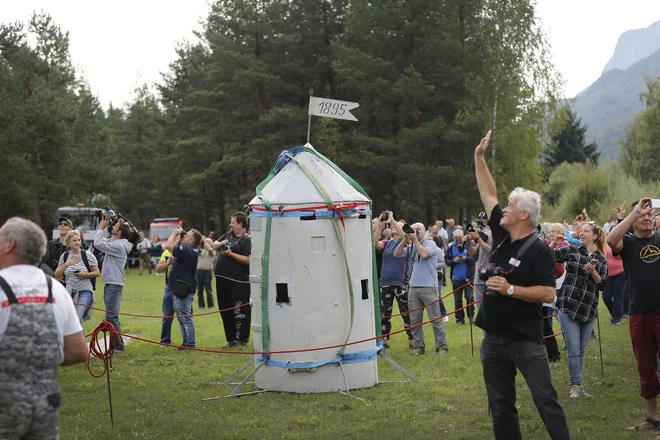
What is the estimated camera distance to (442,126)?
3466 centimetres

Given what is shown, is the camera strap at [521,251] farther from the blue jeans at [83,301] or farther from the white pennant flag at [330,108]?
the blue jeans at [83,301]

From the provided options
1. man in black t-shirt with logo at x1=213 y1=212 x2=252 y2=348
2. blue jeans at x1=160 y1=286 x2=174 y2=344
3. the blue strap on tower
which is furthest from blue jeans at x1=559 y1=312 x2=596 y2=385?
blue jeans at x1=160 y1=286 x2=174 y2=344

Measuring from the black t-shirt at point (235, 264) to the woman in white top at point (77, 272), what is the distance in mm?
2188

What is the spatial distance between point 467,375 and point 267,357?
2753 millimetres

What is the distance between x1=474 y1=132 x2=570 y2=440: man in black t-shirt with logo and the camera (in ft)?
18.2

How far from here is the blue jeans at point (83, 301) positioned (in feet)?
37.0

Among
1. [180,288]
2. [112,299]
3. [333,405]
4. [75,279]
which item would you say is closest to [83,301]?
[75,279]

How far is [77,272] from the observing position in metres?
11.3

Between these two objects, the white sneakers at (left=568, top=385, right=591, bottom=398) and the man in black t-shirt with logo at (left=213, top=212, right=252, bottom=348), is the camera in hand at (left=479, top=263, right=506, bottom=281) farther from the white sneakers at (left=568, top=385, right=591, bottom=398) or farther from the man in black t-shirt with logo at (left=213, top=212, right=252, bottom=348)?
the man in black t-shirt with logo at (left=213, top=212, right=252, bottom=348)

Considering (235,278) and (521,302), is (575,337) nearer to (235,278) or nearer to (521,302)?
(521,302)

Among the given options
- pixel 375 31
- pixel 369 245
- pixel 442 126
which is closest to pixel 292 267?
pixel 369 245

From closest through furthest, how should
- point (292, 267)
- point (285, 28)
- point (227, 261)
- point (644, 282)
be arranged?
point (644, 282) → point (292, 267) → point (227, 261) → point (285, 28)

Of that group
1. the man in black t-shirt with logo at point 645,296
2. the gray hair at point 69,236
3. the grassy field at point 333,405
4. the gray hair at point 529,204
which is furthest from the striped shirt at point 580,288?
the gray hair at point 69,236

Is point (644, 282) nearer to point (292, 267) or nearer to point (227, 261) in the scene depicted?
point (292, 267)
